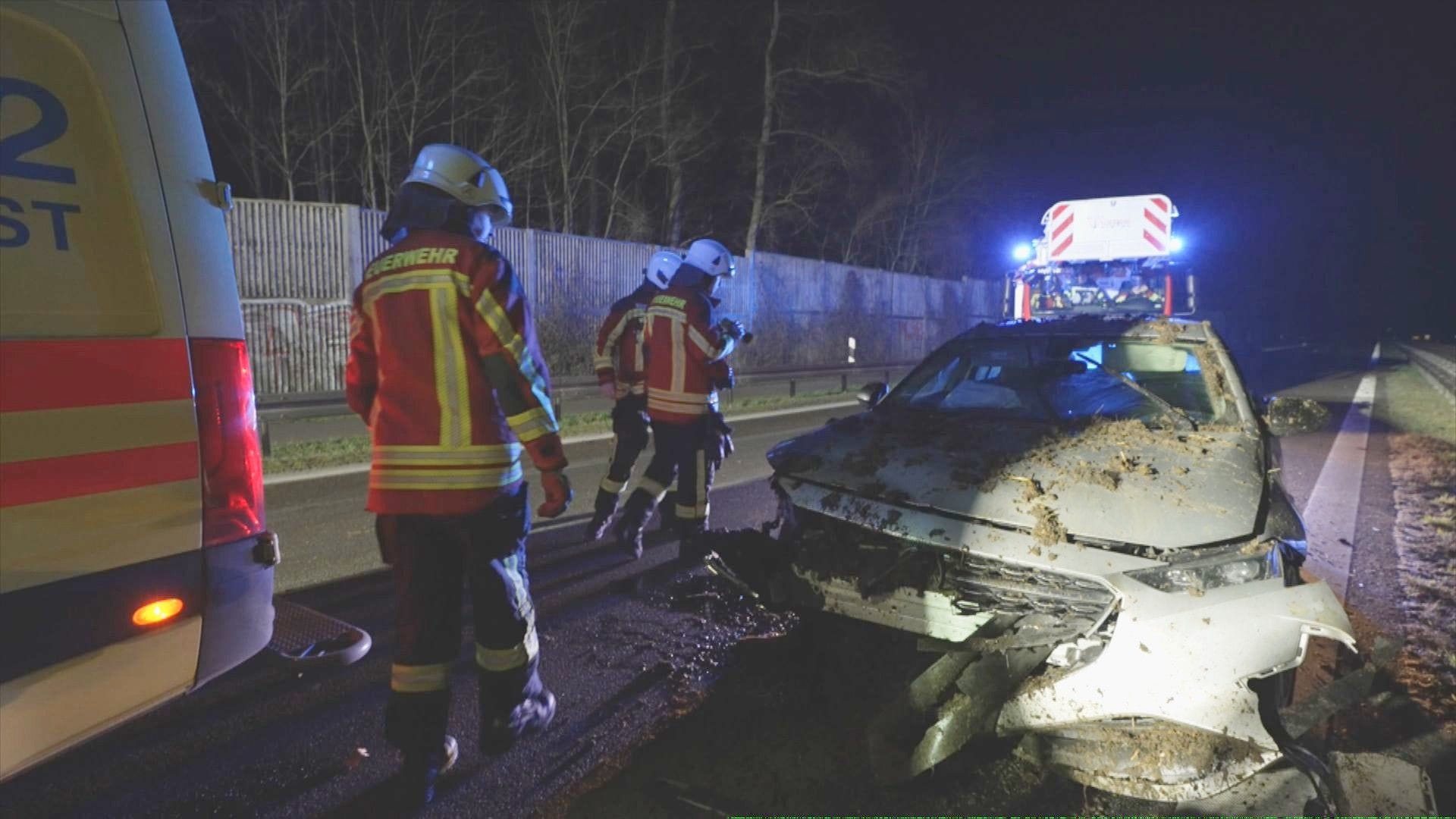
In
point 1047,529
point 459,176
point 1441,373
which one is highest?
point 459,176

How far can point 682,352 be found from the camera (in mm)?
4797

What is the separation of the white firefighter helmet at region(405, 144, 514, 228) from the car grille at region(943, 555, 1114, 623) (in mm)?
2068

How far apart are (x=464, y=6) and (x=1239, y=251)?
65.3 metres

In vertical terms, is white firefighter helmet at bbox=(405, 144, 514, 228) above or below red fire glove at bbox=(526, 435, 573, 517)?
above

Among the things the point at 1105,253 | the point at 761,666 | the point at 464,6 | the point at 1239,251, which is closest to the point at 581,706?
the point at 761,666

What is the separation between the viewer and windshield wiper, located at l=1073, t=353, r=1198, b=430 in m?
3.81

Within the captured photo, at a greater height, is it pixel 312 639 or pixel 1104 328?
pixel 1104 328

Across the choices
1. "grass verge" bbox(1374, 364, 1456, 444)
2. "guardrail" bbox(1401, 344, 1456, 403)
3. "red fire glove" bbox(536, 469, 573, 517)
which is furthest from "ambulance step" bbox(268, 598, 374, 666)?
"guardrail" bbox(1401, 344, 1456, 403)

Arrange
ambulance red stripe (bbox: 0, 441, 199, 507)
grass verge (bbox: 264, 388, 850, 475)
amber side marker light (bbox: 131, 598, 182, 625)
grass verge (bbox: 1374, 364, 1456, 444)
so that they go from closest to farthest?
ambulance red stripe (bbox: 0, 441, 199, 507)
amber side marker light (bbox: 131, 598, 182, 625)
grass verge (bbox: 264, 388, 850, 475)
grass verge (bbox: 1374, 364, 1456, 444)

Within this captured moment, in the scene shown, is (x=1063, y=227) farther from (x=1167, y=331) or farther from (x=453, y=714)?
(x=453, y=714)

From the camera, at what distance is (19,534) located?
173cm

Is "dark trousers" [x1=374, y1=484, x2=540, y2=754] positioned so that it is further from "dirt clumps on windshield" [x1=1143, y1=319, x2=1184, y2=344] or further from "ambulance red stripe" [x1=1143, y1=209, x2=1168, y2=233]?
"ambulance red stripe" [x1=1143, y1=209, x2=1168, y2=233]

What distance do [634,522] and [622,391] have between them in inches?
34.9

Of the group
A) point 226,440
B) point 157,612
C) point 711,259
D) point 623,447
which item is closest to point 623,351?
point 623,447
